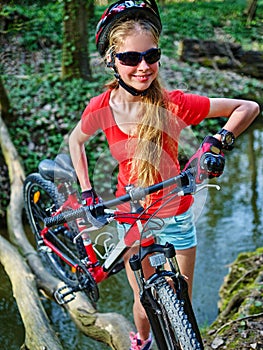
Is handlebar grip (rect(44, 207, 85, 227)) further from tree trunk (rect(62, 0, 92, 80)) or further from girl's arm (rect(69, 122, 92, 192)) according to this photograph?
tree trunk (rect(62, 0, 92, 80))

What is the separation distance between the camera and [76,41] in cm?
729

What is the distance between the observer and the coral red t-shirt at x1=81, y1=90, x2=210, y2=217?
7.29ft

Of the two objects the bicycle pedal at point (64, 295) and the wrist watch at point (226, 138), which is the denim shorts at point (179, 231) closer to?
the wrist watch at point (226, 138)

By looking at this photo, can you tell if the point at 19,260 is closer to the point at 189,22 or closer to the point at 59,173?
the point at 59,173

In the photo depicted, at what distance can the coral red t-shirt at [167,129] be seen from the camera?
2.22m

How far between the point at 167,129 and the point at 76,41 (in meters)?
5.42

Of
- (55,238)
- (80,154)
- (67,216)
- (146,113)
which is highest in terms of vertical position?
(146,113)

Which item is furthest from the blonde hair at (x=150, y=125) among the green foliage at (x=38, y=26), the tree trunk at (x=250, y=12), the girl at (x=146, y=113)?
the tree trunk at (x=250, y=12)

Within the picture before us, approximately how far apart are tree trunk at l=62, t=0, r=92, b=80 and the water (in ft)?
8.44

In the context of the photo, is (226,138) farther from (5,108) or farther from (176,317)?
(5,108)

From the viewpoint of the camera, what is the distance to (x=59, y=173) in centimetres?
327

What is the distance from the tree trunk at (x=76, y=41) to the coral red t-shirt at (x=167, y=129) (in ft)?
16.8

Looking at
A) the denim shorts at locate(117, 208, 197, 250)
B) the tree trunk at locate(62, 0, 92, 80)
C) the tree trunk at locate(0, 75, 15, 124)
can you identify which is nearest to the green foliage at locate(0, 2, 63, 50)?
the tree trunk at locate(62, 0, 92, 80)

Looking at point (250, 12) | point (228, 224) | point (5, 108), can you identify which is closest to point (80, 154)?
point (228, 224)
